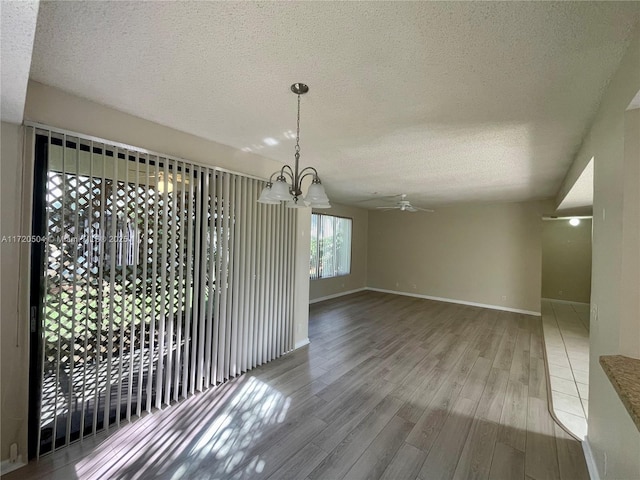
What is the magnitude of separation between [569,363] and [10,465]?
5.62 m

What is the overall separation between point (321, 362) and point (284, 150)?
8.69 feet

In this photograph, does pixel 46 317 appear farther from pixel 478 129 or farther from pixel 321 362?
pixel 478 129

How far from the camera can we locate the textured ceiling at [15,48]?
83 cm

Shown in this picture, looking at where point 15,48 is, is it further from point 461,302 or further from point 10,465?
point 461,302

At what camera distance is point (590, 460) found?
179cm

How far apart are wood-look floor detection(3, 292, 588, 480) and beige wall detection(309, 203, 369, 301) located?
3.06m

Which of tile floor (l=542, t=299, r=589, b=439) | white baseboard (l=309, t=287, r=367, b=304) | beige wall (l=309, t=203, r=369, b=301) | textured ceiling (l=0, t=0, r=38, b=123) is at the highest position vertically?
textured ceiling (l=0, t=0, r=38, b=123)

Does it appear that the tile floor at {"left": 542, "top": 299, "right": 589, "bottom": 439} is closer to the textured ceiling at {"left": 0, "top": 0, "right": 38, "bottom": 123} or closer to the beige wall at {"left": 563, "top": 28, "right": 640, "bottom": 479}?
the beige wall at {"left": 563, "top": 28, "right": 640, "bottom": 479}

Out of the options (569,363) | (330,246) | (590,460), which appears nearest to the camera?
(590,460)

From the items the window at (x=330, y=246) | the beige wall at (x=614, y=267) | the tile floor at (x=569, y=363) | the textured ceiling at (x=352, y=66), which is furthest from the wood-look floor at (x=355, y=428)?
the window at (x=330, y=246)

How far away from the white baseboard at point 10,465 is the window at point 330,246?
4.91m

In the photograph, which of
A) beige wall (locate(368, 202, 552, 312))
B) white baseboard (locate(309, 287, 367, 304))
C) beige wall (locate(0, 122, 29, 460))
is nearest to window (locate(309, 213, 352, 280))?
white baseboard (locate(309, 287, 367, 304))

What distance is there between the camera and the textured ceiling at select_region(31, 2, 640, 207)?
112cm

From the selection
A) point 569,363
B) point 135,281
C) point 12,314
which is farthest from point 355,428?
point 569,363
